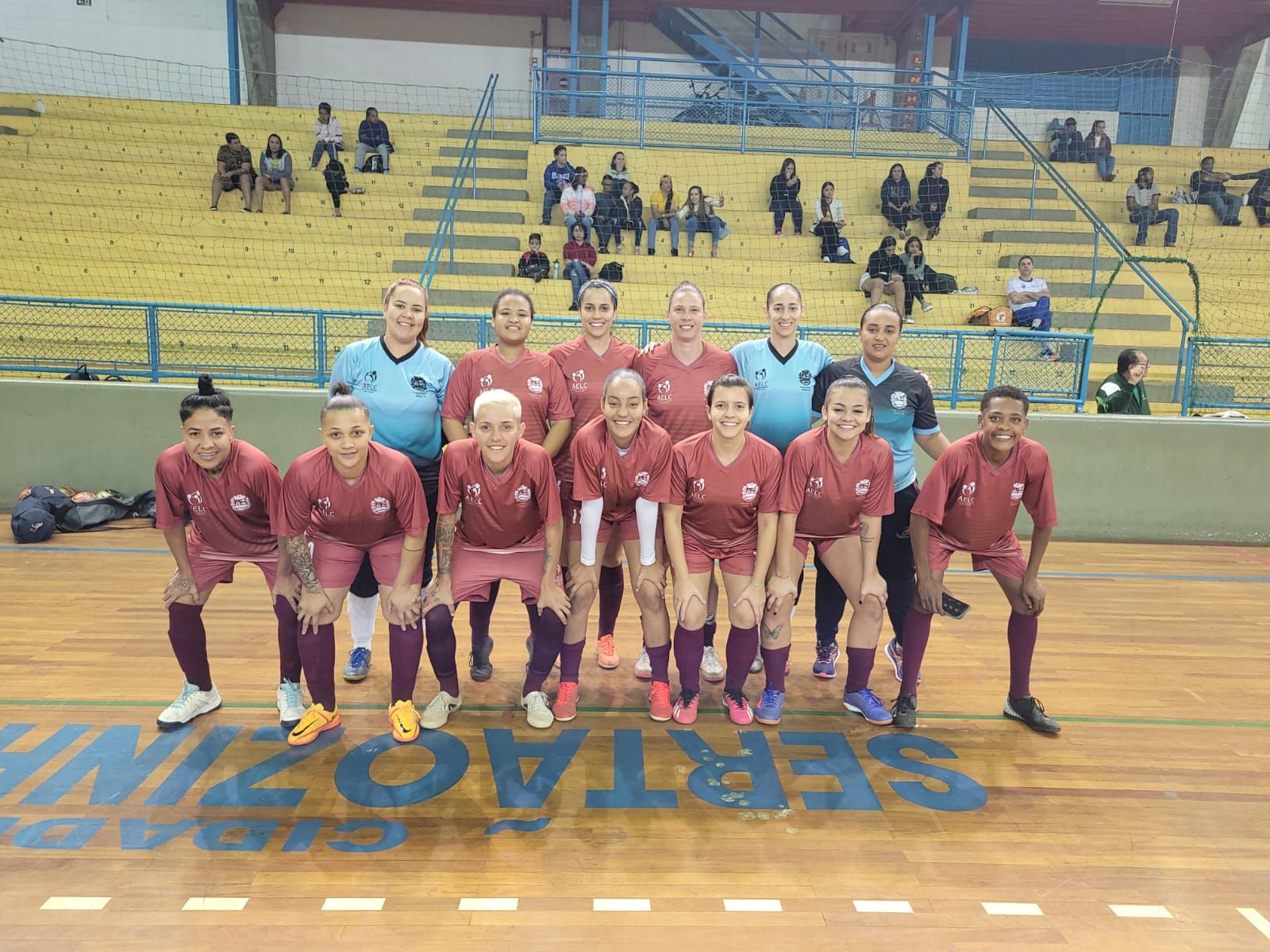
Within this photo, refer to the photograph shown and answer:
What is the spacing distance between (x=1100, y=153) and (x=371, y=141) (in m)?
10.7

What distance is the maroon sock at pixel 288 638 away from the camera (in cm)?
354

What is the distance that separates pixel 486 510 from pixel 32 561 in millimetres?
4005

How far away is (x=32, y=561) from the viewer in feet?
19.0

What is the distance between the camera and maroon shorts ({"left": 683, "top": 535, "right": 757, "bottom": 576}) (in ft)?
12.3

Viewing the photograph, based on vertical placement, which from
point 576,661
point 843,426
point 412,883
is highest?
point 843,426

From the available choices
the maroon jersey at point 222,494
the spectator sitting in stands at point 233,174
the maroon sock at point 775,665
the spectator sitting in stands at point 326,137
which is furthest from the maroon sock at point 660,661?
the spectator sitting in stands at point 326,137

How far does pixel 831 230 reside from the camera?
1069cm

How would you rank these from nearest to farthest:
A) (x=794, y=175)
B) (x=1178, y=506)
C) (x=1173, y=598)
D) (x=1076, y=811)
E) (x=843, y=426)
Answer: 1. (x=1076, y=811)
2. (x=843, y=426)
3. (x=1173, y=598)
4. (x=1178, y=506)
5. (x=794, y=175)

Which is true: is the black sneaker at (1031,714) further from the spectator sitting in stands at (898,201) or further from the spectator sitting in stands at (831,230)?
the spectator sitting in stands at (898,201)

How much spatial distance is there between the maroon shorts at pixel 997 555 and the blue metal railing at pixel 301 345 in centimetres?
358

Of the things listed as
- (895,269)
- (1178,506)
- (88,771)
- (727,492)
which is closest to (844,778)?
(727,492)

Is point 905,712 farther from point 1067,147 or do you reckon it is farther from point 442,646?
point 1067,147

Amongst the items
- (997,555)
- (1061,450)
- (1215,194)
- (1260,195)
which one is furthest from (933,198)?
(997,555)

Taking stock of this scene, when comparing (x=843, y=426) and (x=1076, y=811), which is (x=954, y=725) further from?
(x=843, y=426)
